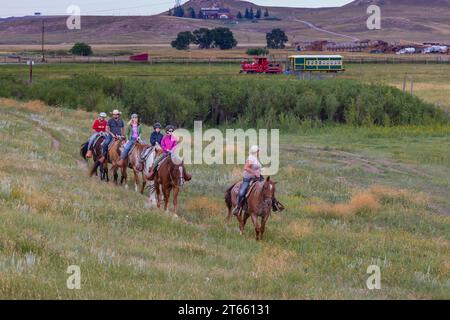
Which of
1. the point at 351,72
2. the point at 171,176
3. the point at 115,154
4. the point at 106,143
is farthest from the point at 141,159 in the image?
the point at 351,72

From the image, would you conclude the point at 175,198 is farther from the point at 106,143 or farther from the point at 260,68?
the point at 260,68

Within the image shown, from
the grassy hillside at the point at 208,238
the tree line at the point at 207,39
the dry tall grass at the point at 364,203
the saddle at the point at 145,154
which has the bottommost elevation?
the dry tall grass at the point at 364,203

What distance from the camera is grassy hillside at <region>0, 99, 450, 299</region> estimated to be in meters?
11.7

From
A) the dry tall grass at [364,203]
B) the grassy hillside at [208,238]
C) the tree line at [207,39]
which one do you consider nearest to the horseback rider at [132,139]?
the grassy hillside at [208,238]

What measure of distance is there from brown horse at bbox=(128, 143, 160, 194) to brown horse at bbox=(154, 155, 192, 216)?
3.15 ft

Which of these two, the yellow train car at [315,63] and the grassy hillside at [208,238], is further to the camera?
the yellow train car at [315,63]

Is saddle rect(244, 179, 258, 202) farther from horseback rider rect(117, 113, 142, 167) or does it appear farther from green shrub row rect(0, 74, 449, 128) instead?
green shrub row rect(0, 74, 449, 128)

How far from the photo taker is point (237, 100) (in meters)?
63.6

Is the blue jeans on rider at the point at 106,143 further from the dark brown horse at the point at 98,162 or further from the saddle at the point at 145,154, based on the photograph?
the saddle at the point at 145,154

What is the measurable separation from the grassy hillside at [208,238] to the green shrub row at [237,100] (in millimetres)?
28601

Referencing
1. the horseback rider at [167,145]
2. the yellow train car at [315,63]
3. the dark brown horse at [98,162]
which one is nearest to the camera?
the horseback rider at [167,145]

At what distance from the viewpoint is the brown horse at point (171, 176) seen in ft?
66.4
